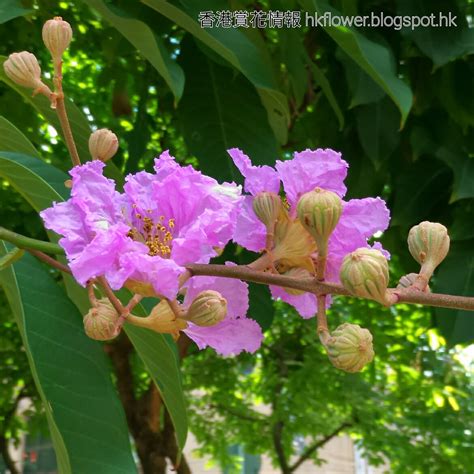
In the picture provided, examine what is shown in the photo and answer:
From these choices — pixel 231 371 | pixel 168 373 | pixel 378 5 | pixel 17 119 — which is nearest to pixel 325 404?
pixel 231 371

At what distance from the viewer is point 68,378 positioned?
23.2 inches

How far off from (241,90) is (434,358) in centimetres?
208

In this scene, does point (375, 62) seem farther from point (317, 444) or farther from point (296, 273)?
point (317, 444)

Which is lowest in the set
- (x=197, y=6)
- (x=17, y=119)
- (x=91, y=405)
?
(x=91, y=405)

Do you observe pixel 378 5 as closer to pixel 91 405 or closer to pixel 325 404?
pixel 91 405

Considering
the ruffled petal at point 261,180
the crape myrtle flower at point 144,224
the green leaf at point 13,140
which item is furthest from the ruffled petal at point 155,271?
the green leaf at point 13,140

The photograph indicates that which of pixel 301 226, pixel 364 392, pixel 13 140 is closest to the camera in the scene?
pixel 301 226

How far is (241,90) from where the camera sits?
1.17 meters

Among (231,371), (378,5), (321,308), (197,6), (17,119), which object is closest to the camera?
(321,308)

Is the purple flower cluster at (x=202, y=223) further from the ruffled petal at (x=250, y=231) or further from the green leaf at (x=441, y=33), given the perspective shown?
the green leaf at (x=441, y=33)

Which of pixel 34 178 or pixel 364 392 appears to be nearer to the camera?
pixel 34 178

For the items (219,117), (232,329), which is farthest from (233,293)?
Answer: (219,117)

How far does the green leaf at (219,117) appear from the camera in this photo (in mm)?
1099

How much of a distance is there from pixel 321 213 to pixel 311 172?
8 cm
